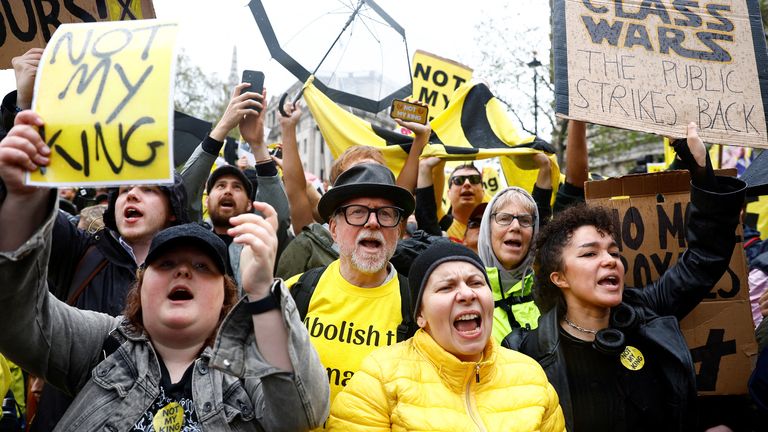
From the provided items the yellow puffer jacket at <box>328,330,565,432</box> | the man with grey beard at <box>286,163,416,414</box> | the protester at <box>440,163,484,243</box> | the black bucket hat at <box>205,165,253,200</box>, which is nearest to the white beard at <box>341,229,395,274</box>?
the man with grey beard at <box>286,163,416,414</box>

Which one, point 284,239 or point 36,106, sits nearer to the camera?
point 36,106

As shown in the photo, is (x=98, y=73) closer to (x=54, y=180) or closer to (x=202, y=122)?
(x=54, y=180)

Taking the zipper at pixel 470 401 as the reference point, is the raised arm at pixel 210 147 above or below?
above

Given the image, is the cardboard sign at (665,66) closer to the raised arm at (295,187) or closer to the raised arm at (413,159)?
the raised arm at (413,159)

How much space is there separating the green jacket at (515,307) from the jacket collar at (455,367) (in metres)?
0.64

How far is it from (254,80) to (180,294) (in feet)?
5.60

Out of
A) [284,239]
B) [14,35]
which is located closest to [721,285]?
[284,239]

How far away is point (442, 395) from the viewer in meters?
2.27

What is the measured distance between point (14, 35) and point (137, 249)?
3.76 feet

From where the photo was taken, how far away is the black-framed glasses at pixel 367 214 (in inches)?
115

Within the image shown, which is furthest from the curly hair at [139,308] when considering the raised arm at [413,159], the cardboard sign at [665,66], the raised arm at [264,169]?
the raised arm at [413,159]

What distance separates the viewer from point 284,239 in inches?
157

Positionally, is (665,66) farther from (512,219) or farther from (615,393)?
(615,393)

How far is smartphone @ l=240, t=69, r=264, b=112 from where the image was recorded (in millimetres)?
3525
